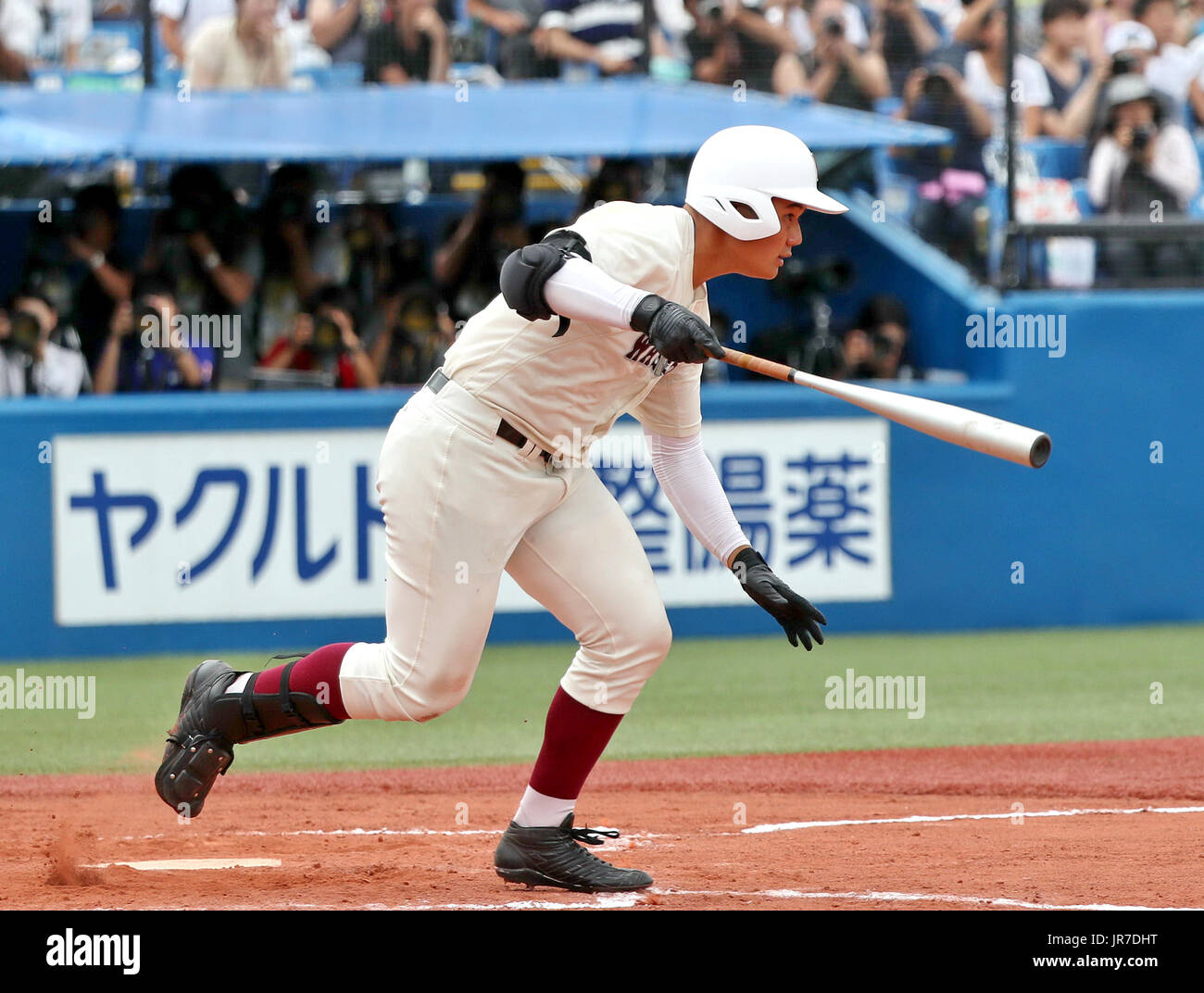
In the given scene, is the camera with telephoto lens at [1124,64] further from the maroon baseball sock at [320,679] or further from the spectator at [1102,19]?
the maroon baseball sock at [320,679]

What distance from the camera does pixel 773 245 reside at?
442cm

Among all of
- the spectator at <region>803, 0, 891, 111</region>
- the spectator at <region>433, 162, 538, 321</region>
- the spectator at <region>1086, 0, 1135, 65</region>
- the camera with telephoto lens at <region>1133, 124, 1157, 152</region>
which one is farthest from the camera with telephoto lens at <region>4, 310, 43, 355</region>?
the spectator at <region>1086, 0, 1135, 65</region>

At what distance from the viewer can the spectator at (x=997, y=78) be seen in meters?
11.2

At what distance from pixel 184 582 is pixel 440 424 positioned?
5312 mm

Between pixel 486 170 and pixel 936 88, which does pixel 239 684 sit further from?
pixel 936 88

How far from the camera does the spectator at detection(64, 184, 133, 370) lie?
9.89m

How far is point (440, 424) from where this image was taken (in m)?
4.32

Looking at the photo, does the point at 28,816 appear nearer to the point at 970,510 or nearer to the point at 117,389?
the point at 117,389

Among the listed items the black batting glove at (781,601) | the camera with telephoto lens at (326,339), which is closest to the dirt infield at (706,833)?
the black batting glove at (781,601)

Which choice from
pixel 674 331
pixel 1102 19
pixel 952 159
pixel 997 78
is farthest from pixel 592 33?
pixel 674 331

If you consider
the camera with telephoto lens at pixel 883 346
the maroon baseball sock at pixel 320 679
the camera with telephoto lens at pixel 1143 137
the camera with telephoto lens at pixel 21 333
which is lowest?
the maroon baseball sock at pixel 320 679

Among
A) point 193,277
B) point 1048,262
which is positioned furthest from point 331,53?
point 1048,262

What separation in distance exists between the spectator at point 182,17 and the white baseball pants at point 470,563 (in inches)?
272

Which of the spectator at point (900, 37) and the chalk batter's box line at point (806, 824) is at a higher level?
the spectator at point (900, 37)
